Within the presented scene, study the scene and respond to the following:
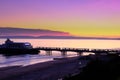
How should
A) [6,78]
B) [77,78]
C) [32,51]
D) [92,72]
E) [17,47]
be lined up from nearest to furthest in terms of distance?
1. [77,78]
2. [92,72]
3. [6,78]
4. [32,51]
5. [17,47]

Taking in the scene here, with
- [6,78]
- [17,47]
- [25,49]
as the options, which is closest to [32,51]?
[25,49]

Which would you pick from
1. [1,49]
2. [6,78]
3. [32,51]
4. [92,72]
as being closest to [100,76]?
[92,72]

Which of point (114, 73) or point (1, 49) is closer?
point (114, 73)

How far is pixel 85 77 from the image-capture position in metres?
27.7

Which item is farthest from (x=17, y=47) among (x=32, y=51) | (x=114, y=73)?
(x=114, y=73)

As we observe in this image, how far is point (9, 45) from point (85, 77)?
106679mm

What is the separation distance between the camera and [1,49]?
122875mm

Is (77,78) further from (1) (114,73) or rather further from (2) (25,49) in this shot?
(2) (25,49)

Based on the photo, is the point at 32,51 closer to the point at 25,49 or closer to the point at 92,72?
the point at 25,49

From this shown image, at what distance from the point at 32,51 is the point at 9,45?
1786 centimetres

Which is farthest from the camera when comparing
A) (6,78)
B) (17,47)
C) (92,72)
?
(17,47)

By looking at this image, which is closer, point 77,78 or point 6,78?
point 77,78

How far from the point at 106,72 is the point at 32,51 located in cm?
8855

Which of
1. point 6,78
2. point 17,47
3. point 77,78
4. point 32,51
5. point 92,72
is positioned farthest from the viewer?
point 17,47
